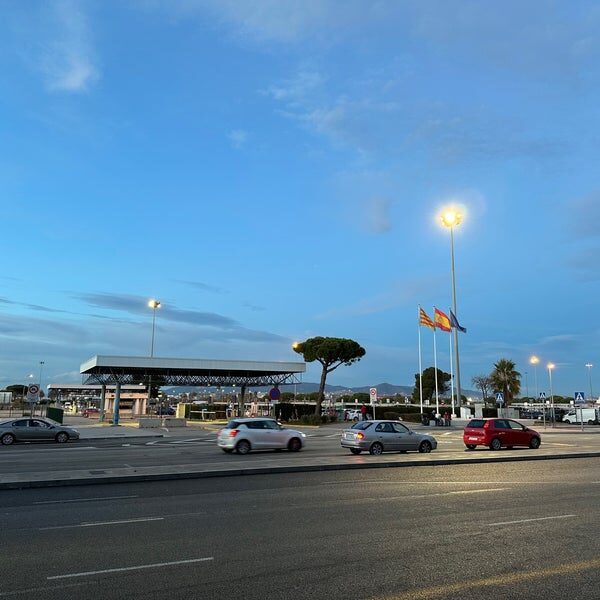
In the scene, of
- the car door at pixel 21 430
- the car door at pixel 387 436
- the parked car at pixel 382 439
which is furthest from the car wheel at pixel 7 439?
the car door at pixel 387 436

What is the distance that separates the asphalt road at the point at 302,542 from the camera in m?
6.00

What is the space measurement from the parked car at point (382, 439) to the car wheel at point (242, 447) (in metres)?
3.99

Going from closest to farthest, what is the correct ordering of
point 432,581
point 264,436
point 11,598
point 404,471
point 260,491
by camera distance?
point 11,598 < point 432,581 < point 260,491 < point 404,471 < point 264,436

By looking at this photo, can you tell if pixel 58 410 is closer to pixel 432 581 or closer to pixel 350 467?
pixel 350 467

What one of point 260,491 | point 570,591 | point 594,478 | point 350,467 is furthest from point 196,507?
point 594,478

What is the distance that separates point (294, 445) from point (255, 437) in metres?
1.94

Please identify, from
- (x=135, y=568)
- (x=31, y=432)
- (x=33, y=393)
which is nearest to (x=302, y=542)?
(x=135, y=568)

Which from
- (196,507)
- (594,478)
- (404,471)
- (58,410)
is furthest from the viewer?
(58,410)

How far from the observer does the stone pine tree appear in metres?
58.9

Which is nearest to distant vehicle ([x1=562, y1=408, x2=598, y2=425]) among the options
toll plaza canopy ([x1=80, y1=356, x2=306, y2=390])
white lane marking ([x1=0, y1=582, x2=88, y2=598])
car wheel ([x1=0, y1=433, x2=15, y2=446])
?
toll plaza canopy ([x1=80, y1=356, x2=306, y2=390])

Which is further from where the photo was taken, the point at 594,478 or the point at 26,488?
the point at 594,478

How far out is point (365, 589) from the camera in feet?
19.3

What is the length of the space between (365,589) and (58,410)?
1989 inches

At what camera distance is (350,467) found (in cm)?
1812
